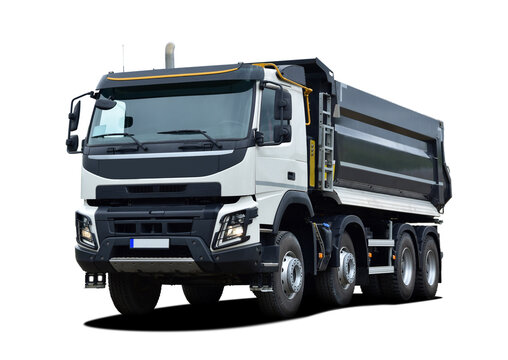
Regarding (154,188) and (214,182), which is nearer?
(214,182)

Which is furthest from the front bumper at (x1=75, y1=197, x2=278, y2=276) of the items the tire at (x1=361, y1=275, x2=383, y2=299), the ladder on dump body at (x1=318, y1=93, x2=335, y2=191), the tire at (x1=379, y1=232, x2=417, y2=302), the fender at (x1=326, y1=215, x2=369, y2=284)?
the tire at (x1=379, y1=232, x2=417, y2=302)

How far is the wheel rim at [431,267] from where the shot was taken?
751 inches

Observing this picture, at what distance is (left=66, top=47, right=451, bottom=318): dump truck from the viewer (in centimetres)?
1180

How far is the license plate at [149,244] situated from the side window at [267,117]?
2.06 metres

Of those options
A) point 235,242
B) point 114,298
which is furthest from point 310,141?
point 114,298

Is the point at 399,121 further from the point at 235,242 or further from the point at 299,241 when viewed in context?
the point at 235,242

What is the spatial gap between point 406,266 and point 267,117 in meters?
6.78

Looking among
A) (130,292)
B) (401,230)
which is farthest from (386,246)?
(130,292)

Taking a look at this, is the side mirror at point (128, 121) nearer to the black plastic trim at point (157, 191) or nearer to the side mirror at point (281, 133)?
the black plastic trim at point (157, 191)

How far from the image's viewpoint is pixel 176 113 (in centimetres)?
1227

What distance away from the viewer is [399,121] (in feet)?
57.5

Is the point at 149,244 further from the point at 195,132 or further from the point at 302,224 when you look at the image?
the point at 302,224

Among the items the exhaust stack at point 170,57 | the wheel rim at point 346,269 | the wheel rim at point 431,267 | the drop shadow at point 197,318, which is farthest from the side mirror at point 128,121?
the wheel rim at point 431,267

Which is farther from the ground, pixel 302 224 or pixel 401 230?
pixel 302 224
